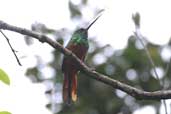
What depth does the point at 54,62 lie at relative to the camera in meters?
4.80

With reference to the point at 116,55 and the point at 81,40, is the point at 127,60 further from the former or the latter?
the point at 81,40

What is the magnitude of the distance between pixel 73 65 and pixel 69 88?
0.31 metres

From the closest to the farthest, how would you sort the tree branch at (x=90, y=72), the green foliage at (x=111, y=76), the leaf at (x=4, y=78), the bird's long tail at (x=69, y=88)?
the leaf at (x=4, y=78) → the tree branch at (x=90, y=72) → the bird's long tail at (x=69, y=88) → the green foliage at (x=111, y=76)

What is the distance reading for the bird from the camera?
9.26ft

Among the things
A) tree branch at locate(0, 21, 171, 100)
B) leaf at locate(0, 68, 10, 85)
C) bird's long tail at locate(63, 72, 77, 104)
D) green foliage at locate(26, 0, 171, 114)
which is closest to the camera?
leaf at locate(0, 68, 10, 85)

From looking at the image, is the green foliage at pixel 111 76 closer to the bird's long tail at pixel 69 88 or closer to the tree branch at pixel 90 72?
the bird's long tail at pixel 69 88

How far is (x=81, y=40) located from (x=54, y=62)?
1.25 meters

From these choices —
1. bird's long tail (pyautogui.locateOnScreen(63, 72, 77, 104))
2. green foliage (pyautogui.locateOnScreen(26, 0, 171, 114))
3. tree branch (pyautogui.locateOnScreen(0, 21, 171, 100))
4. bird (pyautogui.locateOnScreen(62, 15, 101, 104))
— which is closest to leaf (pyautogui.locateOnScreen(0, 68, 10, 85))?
tree branch (pyautogui.locateOnScreen(0, 21, 171, 100))

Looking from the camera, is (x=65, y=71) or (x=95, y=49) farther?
(x=95, y=49)

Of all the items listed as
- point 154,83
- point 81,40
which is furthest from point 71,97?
point 154,83

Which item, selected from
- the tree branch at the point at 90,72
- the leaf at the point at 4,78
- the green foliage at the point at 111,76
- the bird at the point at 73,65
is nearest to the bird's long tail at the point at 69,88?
the bird at the point at 73,65

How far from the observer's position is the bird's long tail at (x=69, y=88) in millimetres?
2811

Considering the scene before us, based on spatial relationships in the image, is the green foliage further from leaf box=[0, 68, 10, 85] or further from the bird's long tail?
leaf box=[0, 68, 10, 85]

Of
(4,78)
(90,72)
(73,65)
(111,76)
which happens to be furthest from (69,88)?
(111,76)
